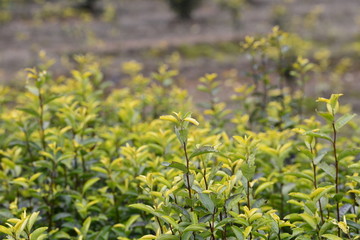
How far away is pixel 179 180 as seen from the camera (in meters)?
1.74

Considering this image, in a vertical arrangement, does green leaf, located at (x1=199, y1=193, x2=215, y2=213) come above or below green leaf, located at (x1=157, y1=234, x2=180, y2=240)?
above

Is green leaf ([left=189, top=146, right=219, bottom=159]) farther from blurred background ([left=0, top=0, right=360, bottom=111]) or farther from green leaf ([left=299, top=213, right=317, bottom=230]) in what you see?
blurred background ([left=0, top=0, right=360, bottom=111])

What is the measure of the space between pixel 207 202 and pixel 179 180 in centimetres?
24

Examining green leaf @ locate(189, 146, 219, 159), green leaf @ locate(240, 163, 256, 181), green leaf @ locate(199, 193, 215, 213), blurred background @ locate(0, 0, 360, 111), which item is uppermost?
green leaf @ locate(189, 146, 219, 159)

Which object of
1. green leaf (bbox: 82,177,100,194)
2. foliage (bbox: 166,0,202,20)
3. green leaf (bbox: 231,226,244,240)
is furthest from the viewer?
foliage (bbox: 166,0,202,20)

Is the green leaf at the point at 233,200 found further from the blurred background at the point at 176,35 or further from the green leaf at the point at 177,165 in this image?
the blurred background at the point at 176,35

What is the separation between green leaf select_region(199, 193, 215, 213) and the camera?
1.52 m

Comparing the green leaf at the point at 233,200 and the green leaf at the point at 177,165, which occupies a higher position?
the green leaf at the point at 177,165

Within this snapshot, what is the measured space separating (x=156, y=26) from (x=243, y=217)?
1494cm

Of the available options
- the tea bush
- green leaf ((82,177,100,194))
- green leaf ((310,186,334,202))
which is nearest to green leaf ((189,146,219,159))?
the tea bush

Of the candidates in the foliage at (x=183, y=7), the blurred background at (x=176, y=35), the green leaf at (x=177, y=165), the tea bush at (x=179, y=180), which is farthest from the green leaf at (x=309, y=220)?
the foliage at (x=183, y=7)

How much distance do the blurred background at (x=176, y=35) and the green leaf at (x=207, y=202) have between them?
4.91 m

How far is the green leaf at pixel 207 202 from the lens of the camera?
4.99ft

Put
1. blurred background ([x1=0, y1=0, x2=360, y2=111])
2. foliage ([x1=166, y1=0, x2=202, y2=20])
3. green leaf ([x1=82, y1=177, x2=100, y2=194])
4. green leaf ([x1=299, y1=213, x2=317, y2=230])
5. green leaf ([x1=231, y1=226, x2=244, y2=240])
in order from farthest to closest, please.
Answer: foliage ([x1=166, y1=0, x2=202, y2=20]) < blurred background ([x1=0, y1=0, x2=360, y2=111]) < green leaf ([x1=82, y1=177, x2=100, y2=194]) < green leaf ([x1=299, y1=213, x2=317, y2=230]) < green leaf ([x1=231, y1=226, x2=244, y2=240])
